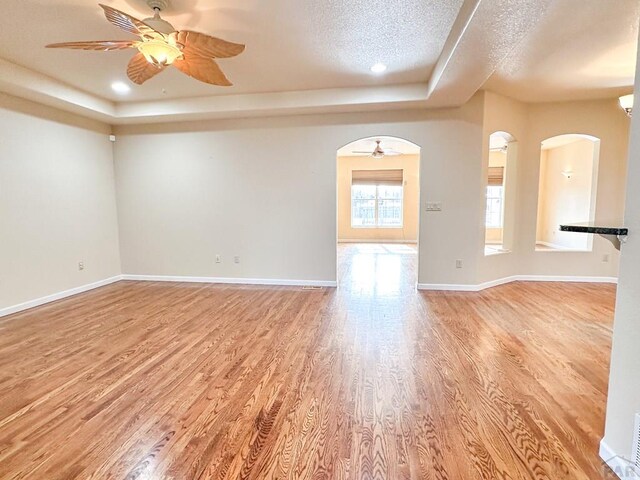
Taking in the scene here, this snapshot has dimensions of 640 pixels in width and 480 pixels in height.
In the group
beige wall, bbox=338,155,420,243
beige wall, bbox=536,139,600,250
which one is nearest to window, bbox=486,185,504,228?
beige wall, bbox=536,139,600,250

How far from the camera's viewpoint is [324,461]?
1511 millimetres

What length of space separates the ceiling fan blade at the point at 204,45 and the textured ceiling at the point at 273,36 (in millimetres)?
301

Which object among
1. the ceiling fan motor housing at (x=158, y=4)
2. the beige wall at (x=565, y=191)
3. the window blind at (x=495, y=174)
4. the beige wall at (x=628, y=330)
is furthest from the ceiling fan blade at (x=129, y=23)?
the window blind at (x=495, y=174)

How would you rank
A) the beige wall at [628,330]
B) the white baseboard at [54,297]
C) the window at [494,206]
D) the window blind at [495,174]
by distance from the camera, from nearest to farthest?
the beige wall at [628,330], the white baseboard at [54,297], the window blind at [495,174], the window at [494,206]

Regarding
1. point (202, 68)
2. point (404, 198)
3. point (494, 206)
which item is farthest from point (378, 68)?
point (494, 206)

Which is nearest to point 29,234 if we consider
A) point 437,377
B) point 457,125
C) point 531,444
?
point 437,377

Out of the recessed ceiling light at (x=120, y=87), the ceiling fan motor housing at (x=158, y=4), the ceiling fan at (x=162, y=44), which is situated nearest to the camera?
the ceiling fan at (x=162, y=44)

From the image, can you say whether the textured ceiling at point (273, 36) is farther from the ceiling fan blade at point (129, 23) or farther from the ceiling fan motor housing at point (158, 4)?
the ceiling fan blade at point (129, 23)

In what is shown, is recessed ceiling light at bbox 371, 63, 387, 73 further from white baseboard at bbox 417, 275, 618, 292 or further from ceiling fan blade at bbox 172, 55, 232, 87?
white baseboard at bbox 417, 275, 618, 292

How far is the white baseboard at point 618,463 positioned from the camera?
4.43ft

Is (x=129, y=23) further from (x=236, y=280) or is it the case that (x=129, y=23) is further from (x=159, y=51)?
(x=236, y=280)

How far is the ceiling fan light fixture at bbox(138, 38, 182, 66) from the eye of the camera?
7.55ft

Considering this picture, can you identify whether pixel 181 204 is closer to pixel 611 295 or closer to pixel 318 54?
pixel 318 54

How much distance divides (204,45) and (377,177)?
8044mm
